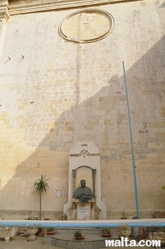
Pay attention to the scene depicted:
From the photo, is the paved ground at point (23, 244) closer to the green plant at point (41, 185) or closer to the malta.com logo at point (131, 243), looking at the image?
the malta.com logo at point (131, 243)

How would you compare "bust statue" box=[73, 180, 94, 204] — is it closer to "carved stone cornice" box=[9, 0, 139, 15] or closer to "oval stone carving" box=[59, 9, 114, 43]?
"oval stone carving" box=[59, 9, 114, 43]

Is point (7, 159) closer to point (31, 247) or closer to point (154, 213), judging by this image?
point (31, 247)

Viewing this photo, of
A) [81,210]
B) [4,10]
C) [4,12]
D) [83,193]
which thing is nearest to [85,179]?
[83,193]

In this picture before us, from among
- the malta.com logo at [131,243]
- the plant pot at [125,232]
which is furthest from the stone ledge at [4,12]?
the malta.com logo at [131,243]

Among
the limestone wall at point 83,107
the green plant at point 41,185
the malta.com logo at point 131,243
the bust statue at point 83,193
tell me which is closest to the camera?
the malta.com logo at point 131,243

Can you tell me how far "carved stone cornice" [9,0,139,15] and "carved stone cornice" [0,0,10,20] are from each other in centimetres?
37

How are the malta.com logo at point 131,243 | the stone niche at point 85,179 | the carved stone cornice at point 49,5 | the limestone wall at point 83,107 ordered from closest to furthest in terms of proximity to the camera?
the malta.com logo at point 131,243 < the stone niche at point 85,179 < the limestone wall at point 83,107 < the carved stone cornice at point 49,5

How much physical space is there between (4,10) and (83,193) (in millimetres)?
13930

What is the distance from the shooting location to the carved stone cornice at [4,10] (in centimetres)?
1455

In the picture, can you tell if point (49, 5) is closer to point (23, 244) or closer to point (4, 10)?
point (4, 10)

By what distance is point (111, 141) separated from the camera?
10.2 m

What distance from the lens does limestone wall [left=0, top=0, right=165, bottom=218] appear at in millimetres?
9523

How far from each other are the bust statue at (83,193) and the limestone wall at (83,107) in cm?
134

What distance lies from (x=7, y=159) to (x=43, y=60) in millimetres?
6456
